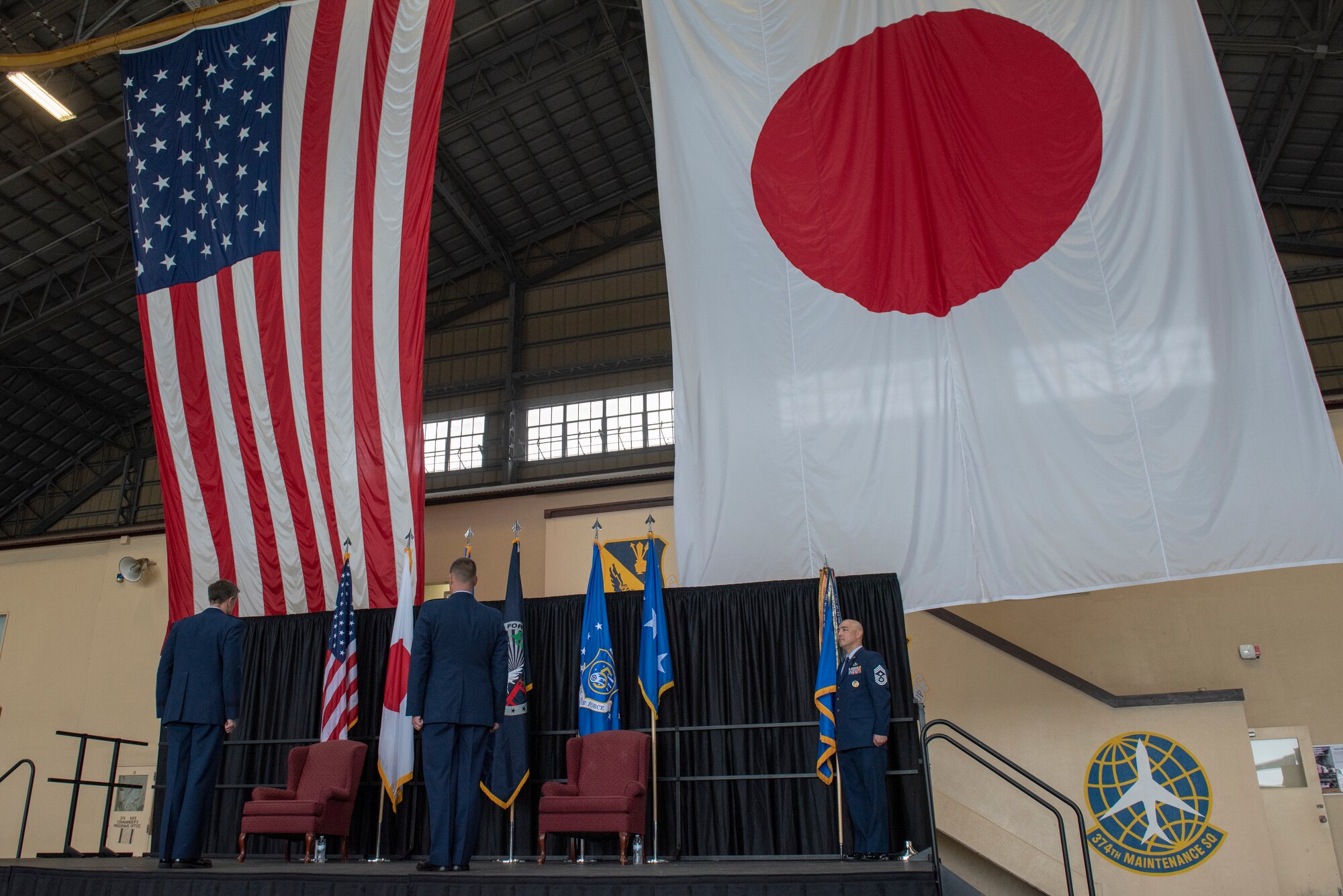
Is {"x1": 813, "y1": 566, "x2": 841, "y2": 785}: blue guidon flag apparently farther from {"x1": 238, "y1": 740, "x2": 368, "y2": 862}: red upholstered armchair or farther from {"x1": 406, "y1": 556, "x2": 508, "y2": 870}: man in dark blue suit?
{"x1": 238, "y1": 740, "x2": 368, "y2": 862}: red upholstered armchair

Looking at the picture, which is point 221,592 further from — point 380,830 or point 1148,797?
point 1148,797

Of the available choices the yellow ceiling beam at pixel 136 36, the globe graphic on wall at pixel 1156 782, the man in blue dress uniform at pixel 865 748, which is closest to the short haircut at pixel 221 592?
the man in blue dress uniform at pixel 865 748

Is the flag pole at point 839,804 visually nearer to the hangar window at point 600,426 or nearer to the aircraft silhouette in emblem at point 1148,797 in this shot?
the aircraft silhouette in emblem at point 1148,797

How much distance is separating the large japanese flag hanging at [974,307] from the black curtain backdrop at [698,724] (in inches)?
22.1

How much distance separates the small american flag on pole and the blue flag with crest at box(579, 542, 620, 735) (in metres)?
1.63

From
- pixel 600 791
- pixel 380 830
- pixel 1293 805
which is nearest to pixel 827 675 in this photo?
pixel 600 791

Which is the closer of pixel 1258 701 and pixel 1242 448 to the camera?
pixel 1242 448

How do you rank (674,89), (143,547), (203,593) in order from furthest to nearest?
(143,547) < (203,593) < (674,89)

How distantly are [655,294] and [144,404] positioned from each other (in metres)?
11.9

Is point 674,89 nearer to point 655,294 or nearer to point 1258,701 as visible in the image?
point 1258,701

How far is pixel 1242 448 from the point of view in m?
4.99

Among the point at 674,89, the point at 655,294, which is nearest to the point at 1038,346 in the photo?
the point at 674,89

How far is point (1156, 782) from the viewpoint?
6836 mm

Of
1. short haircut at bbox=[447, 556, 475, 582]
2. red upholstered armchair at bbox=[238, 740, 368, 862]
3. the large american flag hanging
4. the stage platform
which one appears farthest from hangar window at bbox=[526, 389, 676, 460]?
the stage platform
